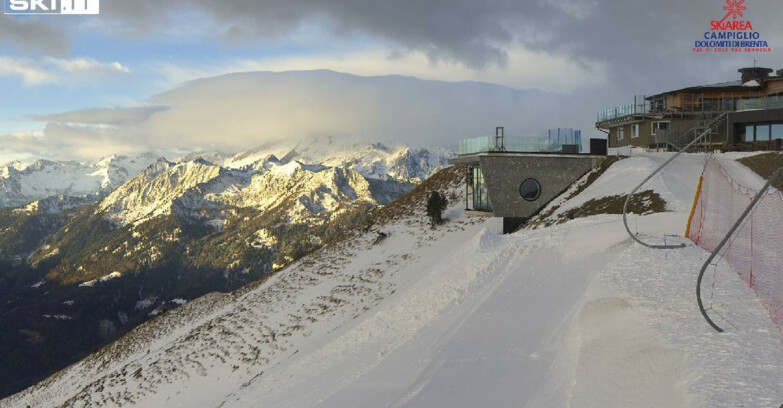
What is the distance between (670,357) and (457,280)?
42.0 feet

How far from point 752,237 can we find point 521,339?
8.11 meters

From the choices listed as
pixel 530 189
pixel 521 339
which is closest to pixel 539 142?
pixel 530 189

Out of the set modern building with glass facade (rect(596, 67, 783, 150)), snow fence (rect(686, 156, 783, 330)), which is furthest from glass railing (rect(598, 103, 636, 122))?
snow fence (rect(686, 156, 783, 330))

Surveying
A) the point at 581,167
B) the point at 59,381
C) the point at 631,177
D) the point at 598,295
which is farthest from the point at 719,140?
the point at 59,381

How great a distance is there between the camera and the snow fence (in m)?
13.4

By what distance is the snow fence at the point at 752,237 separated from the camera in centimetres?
1336

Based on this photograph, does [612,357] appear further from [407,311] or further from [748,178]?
[748,178]

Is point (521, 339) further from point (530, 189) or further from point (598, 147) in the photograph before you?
point (598, 147)

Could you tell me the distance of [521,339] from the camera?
1537 centimetres

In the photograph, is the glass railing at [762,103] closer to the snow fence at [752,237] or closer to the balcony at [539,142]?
the balcony at [539,142]

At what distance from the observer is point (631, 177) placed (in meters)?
35.9

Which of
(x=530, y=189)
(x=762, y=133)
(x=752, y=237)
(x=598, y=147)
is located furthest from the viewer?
(x=762, y=133)

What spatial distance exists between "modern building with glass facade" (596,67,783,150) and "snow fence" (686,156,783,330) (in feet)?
106

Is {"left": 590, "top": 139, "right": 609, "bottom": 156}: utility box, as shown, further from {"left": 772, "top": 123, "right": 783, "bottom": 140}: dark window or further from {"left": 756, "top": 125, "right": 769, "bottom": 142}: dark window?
{"left": 772, "top": 123, "right": 783, "bottom": 140}: dark window
